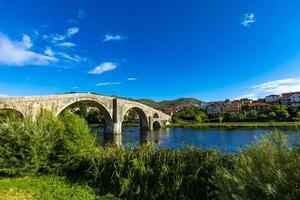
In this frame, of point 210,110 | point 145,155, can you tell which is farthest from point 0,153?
point 210,110

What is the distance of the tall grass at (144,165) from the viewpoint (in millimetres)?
4395

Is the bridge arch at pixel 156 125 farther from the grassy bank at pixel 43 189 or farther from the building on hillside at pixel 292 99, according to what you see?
the grassy bank at pixel 43 189

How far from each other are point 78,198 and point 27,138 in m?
3.79

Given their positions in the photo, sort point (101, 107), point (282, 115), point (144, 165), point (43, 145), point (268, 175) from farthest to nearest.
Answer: point (282, 115), point (101, 107), point (43, 145), point (144, 165), point (268, 175)

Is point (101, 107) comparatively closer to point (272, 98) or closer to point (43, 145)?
point (43, 145)

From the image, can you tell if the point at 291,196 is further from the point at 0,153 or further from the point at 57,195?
the point at 0,153

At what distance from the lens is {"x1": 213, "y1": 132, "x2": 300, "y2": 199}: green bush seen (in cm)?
407

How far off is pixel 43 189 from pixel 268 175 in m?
7.24

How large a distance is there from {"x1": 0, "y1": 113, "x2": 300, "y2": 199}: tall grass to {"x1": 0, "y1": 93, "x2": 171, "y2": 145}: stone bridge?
2122mm

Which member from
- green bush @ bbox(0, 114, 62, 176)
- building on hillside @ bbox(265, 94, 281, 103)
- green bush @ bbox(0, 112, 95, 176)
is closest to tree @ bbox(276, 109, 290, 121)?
building on hillside @ bbox(265, 94, 281, 103)

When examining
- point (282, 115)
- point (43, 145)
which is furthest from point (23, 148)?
point (282, 115)

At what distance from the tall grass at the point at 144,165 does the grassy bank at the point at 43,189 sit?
0.42m

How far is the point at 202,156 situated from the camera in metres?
8.96

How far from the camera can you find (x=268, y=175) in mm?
4402
